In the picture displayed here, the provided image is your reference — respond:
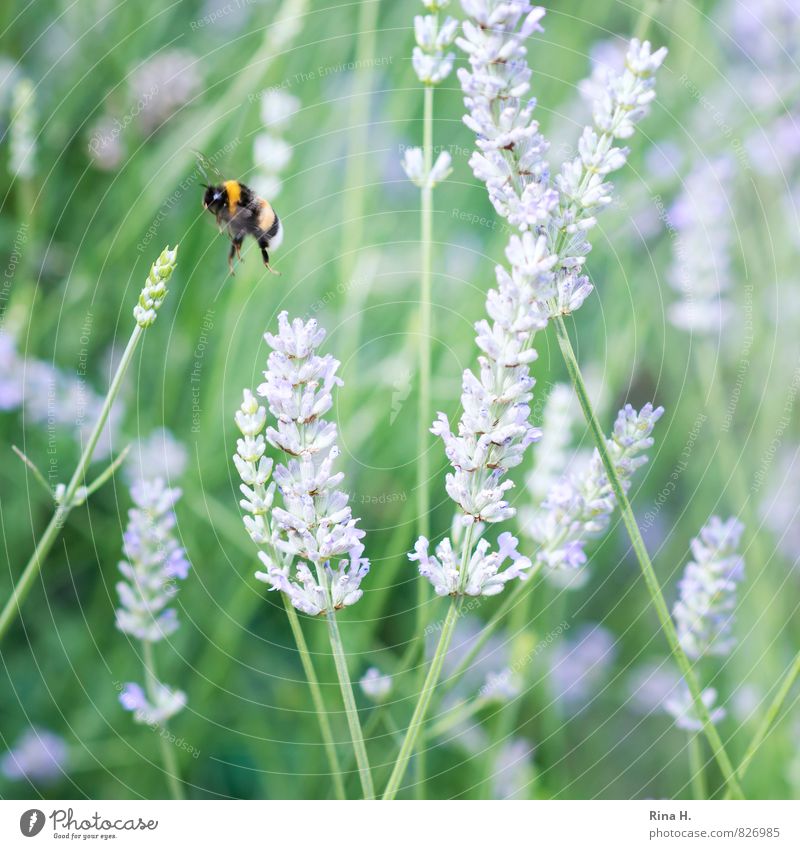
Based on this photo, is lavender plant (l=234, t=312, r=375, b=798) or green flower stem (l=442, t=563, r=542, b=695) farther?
green flower stem (l=442, t=563, r=542, b=695)

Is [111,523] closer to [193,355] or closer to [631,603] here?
[193,355]

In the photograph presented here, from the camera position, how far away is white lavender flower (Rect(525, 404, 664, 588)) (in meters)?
0.76

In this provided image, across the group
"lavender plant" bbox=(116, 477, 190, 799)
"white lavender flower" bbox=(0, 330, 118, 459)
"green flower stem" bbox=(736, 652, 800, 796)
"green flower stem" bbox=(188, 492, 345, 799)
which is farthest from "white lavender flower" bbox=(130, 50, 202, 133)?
"green flower stem" bbox=(736, 652, 800, 796)

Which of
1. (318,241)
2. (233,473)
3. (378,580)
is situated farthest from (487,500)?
(318,241)

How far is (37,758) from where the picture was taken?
3.99 ft

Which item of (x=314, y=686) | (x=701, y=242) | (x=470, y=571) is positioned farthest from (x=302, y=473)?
(x=701, y=242)

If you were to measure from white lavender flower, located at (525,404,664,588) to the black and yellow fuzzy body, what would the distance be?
452 mm

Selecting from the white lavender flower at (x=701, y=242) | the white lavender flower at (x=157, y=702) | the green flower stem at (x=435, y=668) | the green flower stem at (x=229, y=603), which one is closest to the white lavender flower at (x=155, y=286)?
the green flower stem at (x=435, y=668)

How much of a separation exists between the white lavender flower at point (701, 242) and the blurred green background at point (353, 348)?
0.8 inches

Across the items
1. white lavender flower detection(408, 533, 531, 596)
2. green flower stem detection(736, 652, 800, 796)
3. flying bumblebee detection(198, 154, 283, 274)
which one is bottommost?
green flower stem detection(736, 652, 800, 796)

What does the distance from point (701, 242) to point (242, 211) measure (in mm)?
754

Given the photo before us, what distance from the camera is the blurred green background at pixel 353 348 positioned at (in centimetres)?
129

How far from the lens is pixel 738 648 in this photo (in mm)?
1502

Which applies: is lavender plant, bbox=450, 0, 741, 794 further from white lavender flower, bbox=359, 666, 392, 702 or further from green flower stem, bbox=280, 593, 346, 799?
white lavender flower, bbox=359, 666, 392, 702
